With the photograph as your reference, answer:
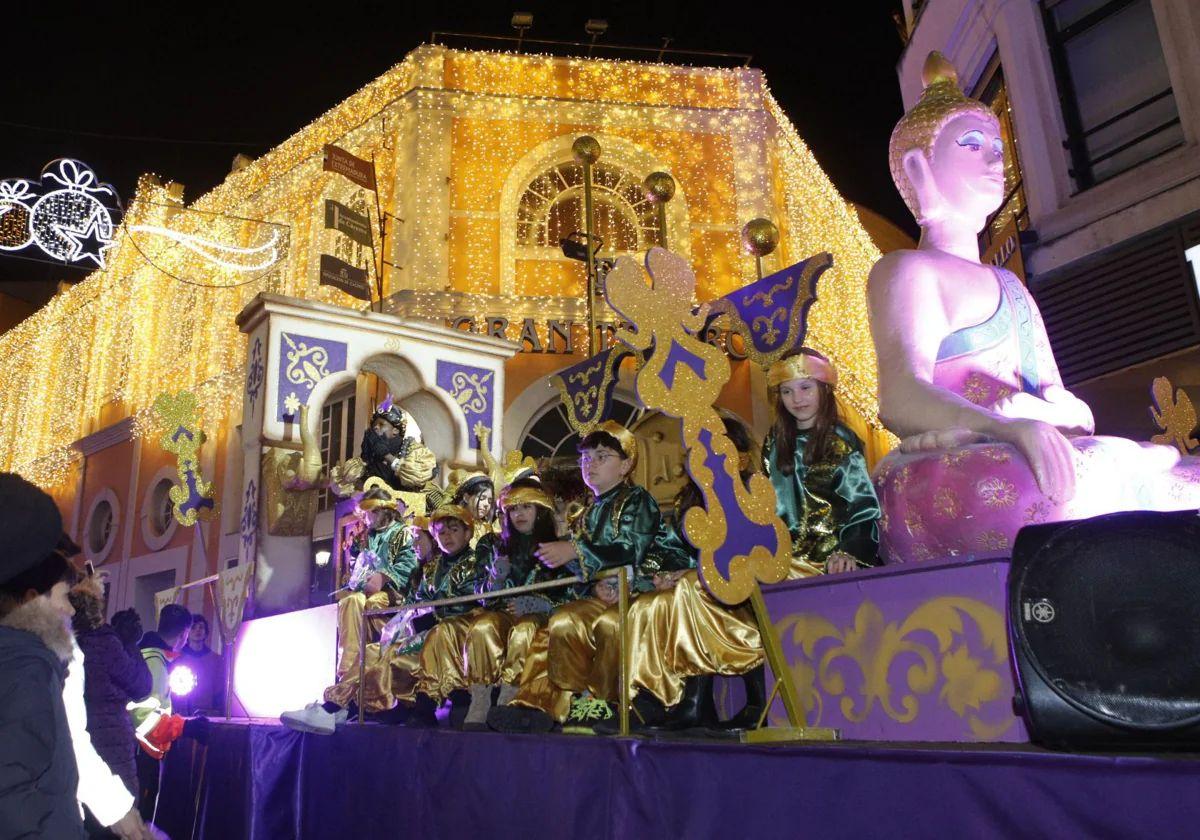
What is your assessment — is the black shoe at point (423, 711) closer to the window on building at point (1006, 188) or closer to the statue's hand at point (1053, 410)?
the statue's hand at point (1053, 410)

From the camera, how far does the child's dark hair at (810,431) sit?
370 centimetres

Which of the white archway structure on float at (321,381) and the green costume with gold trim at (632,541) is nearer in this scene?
the green costume with gold trim at (632,541)

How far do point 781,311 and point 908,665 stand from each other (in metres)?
1.73

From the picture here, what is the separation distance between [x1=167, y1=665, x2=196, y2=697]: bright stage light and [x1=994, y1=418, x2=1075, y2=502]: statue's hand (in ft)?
22.7

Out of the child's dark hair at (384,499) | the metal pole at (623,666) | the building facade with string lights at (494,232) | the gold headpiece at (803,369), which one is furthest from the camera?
the building facade with string lights at (494,232)

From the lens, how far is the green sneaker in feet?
11.9

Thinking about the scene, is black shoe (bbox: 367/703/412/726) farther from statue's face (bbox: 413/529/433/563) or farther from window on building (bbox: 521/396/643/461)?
window on building (bbox: 521/396/643/461)

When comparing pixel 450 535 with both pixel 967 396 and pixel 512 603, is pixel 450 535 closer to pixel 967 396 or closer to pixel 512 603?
pixel 512 603

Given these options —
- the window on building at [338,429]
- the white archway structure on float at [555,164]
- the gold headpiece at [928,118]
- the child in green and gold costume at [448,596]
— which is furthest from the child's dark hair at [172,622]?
the white archway structure on float at [555,164]

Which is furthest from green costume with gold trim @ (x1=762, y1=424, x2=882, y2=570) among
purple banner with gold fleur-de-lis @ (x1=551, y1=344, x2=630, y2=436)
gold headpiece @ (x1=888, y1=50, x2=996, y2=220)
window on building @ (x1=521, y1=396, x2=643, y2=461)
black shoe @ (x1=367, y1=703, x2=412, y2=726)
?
window on building @ (x1=521, y1=396, x2=643, y2=461)

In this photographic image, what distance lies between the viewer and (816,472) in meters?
3.68

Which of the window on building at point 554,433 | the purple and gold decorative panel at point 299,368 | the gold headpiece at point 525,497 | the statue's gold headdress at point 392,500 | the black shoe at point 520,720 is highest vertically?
the window on building at point 554,433

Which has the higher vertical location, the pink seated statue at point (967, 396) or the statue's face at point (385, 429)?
the statue's face at point (385, 429)

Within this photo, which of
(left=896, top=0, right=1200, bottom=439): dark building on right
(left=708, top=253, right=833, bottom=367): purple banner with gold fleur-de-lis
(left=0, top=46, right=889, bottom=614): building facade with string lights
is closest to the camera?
(left=708, top=253, right=833, bottom=367): purple banner with gold fleur-de-lis
